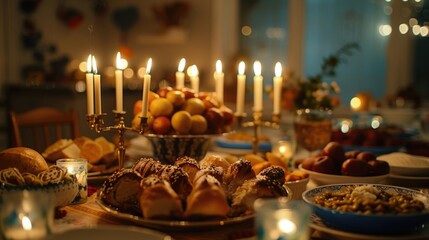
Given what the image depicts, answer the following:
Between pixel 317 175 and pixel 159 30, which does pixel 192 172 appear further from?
pixel 159 30

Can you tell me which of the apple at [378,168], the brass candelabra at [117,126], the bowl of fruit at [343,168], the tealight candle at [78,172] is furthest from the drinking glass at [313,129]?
the tealight candle at [78,172]

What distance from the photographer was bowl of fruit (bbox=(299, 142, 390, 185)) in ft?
4.81

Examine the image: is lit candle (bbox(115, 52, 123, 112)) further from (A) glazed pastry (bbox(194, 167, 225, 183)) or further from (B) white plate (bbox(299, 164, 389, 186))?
(B) white plate (bbox(299, 164, 389, 186))

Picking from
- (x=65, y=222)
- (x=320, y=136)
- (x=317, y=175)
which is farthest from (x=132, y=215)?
(x=320, y=136)

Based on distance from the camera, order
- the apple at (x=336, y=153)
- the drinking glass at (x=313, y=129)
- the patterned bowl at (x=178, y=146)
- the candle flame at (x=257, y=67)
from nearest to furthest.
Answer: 1. the apple at (x=336, y=153)
2. the patterned bowl at (x=178, y=146)
3. the candle flame at (x=257, y=67)
4. the drinking glass at (x=313, y=129)

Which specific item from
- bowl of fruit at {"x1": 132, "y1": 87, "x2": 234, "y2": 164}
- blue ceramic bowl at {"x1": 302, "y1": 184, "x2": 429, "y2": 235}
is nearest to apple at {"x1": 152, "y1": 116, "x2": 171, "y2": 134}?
bowl of fruit at {"x1": 132, "y1": 87, "x2": 234, "y2": 164}

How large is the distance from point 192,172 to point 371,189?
1.41ft

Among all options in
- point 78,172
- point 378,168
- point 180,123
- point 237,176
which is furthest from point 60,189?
point 378,168

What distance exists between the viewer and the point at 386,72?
15.5 feet

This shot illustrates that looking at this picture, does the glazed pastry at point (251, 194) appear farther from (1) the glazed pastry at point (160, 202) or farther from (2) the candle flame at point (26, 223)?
(2) the candle flame at point (26, 223)

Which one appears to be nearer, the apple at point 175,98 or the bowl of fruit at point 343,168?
the bowl of fruit at point 343,168

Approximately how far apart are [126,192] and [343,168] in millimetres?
696

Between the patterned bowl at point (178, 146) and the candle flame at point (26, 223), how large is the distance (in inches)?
33.5

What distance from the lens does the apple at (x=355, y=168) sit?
4.84 feet
